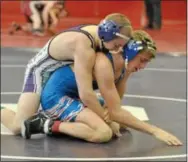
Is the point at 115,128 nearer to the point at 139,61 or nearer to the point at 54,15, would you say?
the point at 139,61

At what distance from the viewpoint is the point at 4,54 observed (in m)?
9.65

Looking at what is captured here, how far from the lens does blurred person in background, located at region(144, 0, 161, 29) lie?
41.5ft

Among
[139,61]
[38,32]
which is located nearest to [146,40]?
[139,61]

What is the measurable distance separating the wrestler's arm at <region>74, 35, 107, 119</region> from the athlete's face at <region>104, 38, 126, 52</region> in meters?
0.11

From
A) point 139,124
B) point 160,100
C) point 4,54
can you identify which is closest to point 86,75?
point 139,124

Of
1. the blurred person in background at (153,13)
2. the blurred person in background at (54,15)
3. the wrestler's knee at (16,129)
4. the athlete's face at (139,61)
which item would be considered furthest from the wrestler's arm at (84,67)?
the blurred person in background at (153,13)

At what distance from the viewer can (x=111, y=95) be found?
15.2ft

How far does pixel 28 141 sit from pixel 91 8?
1053cm

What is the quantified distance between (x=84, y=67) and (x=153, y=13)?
8432mm

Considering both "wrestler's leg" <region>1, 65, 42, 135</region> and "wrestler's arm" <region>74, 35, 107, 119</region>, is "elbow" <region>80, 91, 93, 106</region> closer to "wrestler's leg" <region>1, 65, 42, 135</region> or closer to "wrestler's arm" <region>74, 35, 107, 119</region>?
"wrestler's arm" <region>74, 35, 107, 119</region>

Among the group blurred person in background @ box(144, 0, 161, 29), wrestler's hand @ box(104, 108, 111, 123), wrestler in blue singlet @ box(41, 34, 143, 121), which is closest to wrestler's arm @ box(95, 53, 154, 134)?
wrestler's hand @ box(104, 108, 111, 123)

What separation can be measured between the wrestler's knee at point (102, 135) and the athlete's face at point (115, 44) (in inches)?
21.0

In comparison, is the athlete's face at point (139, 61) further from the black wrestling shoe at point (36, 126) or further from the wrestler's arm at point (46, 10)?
the wrestler's arm at point (46, 10)

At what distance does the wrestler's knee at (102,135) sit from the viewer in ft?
15.6
